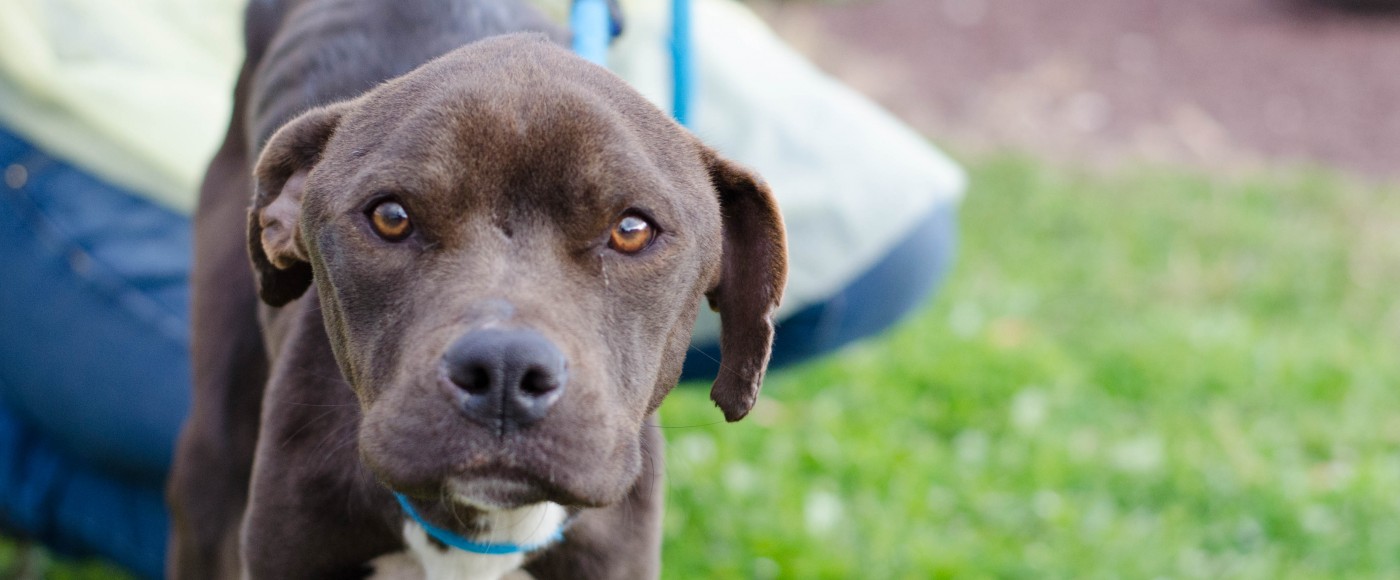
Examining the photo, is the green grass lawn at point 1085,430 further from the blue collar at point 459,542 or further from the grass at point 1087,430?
the blue collar at point 459,542

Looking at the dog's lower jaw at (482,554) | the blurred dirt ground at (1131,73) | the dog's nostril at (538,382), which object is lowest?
the blurred dirt ground at (1131,73)

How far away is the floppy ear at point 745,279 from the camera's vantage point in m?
2.57

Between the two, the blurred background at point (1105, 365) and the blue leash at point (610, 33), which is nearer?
the blue leash at point (610, 33)

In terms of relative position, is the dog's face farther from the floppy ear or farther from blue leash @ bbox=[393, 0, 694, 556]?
blue leash @ bbox=[393, 0, 694, 556]

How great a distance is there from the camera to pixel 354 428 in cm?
274

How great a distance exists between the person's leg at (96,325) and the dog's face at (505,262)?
189 centimetres

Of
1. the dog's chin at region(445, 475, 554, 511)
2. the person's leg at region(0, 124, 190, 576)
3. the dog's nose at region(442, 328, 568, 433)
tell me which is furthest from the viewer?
the person's leg at region(0, 124, 190, 576)

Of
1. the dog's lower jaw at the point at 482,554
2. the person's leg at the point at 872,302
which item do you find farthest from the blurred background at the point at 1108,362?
the dog's lower jaw at the point at 482,554

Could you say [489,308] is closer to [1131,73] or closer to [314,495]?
[314,495]

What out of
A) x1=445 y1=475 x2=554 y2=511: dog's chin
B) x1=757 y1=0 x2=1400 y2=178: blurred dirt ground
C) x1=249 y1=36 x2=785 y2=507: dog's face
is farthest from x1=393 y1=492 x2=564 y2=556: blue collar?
x1=757 y1=0 x2=1400 y2=178: blurred dirt ground

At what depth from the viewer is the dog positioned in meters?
2.15

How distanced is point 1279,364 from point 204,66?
4.58m

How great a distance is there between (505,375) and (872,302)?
306 centimetres

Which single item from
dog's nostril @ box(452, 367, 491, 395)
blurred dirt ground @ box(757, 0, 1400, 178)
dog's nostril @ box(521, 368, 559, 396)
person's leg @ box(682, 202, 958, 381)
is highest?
dog's nostril @ box(521, 368, 559, 396)
